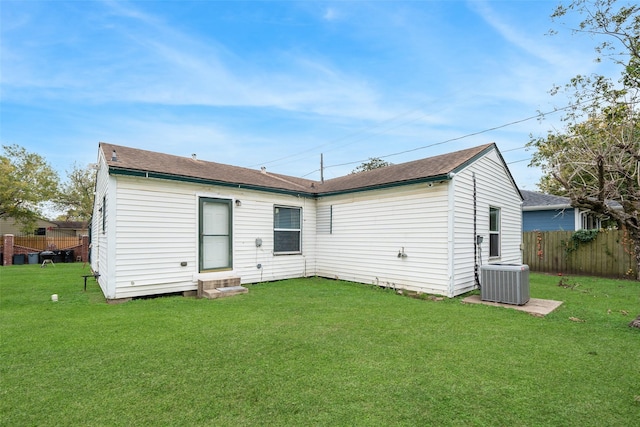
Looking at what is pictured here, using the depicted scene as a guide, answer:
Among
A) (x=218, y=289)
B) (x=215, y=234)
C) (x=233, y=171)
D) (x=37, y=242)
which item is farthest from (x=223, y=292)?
(x=37, y=242)

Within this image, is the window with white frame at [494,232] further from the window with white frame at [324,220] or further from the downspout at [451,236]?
the window with white frame at [324,220]

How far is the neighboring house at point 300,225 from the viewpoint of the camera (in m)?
6.64

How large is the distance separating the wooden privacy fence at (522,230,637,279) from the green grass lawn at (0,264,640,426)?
5523 millimetres

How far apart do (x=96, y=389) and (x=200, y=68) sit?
36.4 feet

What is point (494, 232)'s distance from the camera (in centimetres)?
869

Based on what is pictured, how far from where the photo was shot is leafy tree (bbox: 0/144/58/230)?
20.8 m

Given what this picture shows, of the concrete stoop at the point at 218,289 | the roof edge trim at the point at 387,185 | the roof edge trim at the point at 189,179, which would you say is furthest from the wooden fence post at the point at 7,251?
the roof edge trim at the point at 387,185

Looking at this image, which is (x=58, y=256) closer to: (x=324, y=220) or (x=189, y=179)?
(x=189, y=179)

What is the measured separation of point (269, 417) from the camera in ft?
7.79

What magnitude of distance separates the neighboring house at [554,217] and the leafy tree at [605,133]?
2.88m

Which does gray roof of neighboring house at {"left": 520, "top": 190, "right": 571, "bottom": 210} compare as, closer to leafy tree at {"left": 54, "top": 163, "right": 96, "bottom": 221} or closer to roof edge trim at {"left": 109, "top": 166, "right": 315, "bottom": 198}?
roof edge trim at {"left": 109, "top": 166, "right": 315, "bottom": 198}

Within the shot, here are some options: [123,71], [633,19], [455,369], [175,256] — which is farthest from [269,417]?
[633,19]

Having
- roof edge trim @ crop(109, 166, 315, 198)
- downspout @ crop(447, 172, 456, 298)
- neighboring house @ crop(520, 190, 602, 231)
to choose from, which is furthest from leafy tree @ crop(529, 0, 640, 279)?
roof edge trim @ crop(109, 166, 315, 198)

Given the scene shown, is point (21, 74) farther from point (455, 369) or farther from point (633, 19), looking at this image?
point (633, 19)
